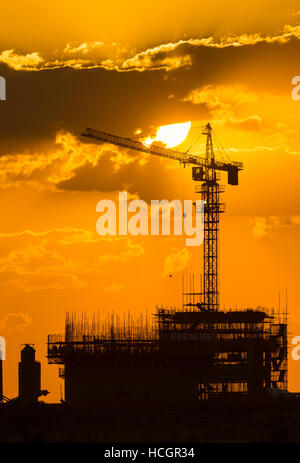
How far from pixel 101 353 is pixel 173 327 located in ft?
94.2

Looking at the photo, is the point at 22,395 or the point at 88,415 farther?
the point at 22,395

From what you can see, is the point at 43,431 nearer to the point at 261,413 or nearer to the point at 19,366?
the point at 261,413

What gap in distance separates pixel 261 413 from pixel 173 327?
196 ft

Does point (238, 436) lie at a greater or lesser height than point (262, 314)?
lesser

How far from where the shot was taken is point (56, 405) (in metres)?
147

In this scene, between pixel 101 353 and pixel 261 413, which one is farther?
pixel 101 353
